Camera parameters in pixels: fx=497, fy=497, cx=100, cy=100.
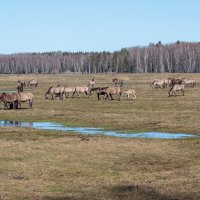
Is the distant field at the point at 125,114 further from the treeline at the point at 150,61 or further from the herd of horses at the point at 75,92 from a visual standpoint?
the treeline at the point at 150,61

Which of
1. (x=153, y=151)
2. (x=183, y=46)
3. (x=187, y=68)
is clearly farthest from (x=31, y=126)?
(x=183, y=46)

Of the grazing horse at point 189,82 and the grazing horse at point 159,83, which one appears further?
the grazing horse at point 159,83

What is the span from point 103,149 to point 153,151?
2053 mm

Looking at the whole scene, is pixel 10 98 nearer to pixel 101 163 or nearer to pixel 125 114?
pixel 125 114

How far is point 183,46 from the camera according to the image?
16800 centimetres

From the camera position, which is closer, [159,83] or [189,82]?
[159,83]

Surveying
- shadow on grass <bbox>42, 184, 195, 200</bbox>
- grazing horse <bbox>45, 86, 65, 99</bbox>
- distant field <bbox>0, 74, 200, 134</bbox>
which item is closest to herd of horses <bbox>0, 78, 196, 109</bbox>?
grazing horse <bbox>45, 86, 65, 99</bbox>

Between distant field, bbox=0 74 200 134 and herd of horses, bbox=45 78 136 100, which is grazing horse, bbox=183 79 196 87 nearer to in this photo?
herd of horses, bbox=45 78 136 100

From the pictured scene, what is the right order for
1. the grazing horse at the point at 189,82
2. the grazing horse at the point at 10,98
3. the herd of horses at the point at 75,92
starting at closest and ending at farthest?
the grazing horse at the point at 10,98, the herd of horses at the point at 75,92, the grazing horse at the point at 189,82

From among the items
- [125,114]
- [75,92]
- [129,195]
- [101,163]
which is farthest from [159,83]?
[129,195]

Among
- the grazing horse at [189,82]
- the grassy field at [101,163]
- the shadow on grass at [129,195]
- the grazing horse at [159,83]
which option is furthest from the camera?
the grazing horse at [159,83]

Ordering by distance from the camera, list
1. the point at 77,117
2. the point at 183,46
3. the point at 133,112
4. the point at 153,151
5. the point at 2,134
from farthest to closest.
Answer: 1. the point at 183,46
2. the point at 133,112
3. the point at 77,117
4. the point at 2,134
5. the point at 153,151

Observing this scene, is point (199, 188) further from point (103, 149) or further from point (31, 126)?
point (31, 126)

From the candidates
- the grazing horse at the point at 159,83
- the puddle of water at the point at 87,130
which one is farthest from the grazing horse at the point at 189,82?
the puddle of water at the point at 87,130
